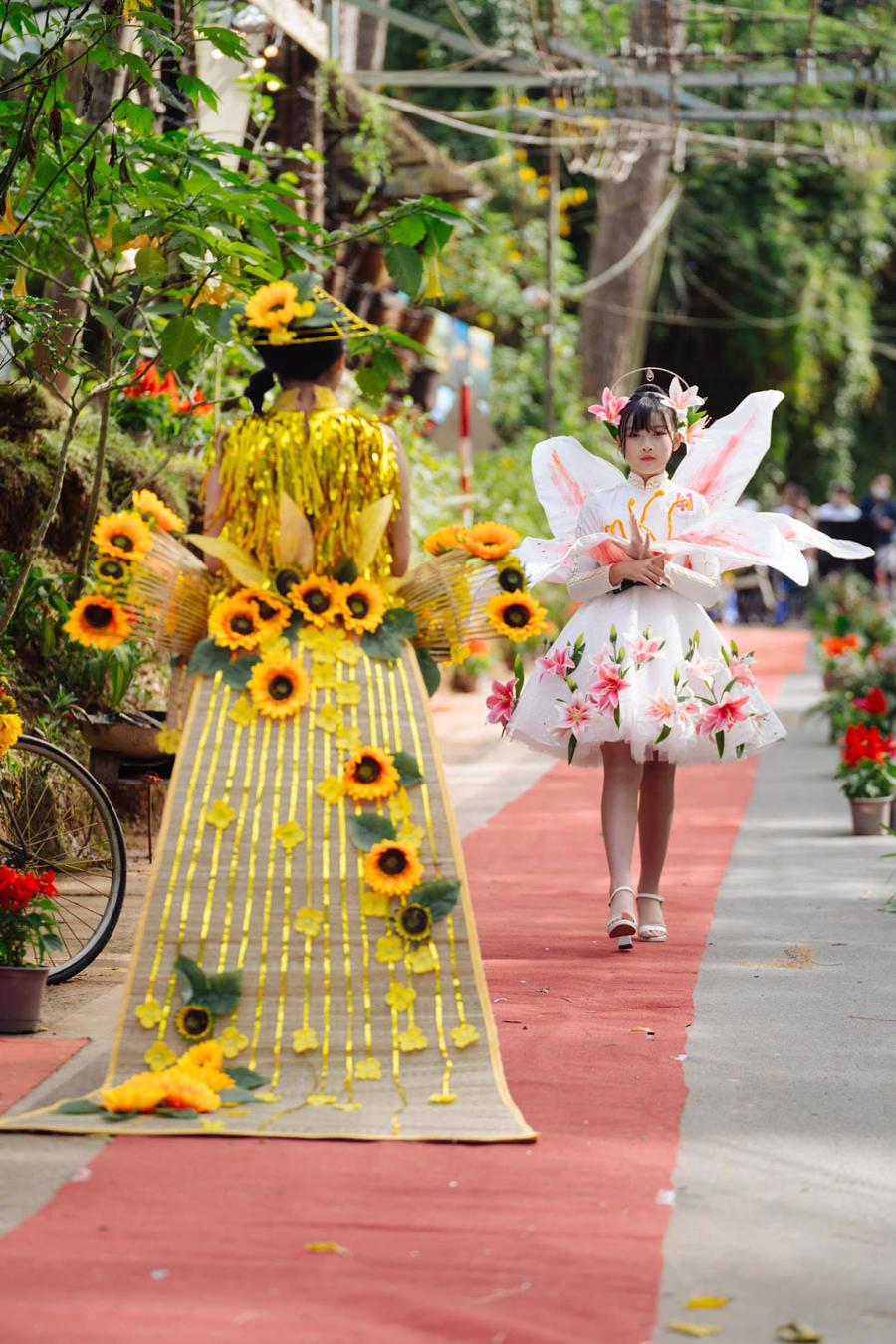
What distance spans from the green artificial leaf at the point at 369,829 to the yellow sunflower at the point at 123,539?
96 centimetres

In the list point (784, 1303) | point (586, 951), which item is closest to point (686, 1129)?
point (784, 1303)

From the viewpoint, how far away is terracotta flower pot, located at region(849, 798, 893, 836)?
9664 mm

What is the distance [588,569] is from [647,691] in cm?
49

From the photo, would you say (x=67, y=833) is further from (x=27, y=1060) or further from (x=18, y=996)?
(x=27, y=1060)

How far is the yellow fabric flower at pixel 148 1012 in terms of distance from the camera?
456 centimetres

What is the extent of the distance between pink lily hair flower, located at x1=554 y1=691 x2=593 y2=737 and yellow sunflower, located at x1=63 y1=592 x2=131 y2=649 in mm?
1853

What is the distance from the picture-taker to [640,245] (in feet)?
73.7

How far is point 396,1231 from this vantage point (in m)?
3.66

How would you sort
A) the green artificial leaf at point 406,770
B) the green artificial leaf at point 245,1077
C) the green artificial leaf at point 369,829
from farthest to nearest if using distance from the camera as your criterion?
the green artificial leaf at point 406,770 → the green artificial leaf at point 369,829 → the green artificial leaf at point 245,1077

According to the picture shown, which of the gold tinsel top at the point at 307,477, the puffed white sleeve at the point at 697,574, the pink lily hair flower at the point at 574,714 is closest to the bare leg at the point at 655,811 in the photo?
the pink lily hair flower at the point at 574,714

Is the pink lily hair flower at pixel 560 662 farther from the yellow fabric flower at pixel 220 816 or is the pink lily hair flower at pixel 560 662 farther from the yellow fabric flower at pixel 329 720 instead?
the yellow fabric flower at pixel 220 816

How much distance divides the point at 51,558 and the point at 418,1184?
508cm

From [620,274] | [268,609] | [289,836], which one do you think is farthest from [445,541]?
[620,274]

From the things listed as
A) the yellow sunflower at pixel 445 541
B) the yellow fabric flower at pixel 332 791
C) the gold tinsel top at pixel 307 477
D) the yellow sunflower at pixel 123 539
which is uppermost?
the gold tinsel top at pixel 307 477
